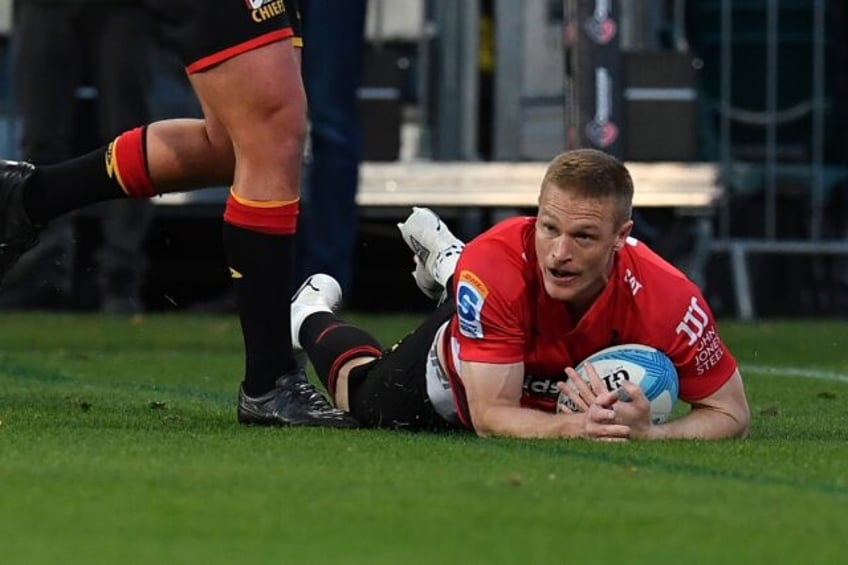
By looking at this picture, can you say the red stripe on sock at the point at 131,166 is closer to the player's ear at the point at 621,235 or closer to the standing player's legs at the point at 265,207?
the standing player's legs at the point at 265,207

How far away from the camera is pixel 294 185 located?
5871 mm

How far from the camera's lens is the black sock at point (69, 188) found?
6109 millimetres

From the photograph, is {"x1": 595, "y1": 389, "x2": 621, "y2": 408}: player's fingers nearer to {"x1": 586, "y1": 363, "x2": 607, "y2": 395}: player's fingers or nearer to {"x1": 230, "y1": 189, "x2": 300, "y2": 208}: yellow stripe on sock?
{"x1": 586, "y1": 363, "x2": 607, "y2": 395}: player's fingers

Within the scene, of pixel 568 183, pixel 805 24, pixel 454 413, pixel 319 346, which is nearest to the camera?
pixel 568 183

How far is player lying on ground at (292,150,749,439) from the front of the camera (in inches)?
212

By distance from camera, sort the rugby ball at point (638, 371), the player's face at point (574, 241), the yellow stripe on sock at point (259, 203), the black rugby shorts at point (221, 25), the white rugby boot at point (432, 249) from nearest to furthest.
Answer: the player's face at point (574, 241), the rugby ball at point (638, 371), the black rugby shorts at point (221, 25), the yellow stripe on sock at point (259, 203), the white rugby boot at point (432, 249)

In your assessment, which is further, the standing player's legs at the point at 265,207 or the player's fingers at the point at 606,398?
the standing player's legs at the point at 265,207

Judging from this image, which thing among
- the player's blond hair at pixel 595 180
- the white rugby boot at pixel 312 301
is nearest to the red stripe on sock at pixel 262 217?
the player's blond hair at pixel 595 180

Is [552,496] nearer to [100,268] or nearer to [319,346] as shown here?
[319,346]

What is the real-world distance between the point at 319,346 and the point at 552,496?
2181 mm

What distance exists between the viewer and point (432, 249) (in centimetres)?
689

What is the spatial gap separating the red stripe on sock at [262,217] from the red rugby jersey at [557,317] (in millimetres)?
499

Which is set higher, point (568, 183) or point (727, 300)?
point (568, 183)

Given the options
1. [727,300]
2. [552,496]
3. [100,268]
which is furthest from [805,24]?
[552,496]
